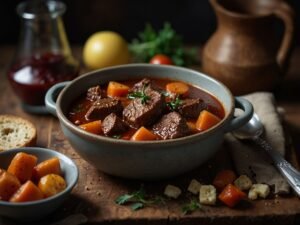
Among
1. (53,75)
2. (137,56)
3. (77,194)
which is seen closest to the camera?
(77,194)

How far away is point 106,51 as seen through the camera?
355 centimetres

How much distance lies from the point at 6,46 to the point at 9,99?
0.73 m

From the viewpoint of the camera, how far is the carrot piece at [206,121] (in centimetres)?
251

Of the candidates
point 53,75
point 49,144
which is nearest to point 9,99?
point 53,75

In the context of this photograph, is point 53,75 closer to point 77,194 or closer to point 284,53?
point 77,194

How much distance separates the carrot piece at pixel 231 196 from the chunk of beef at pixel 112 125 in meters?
0.48

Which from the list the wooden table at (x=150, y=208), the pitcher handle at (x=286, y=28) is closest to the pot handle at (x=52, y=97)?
the wooden table at (x=150, y=208)

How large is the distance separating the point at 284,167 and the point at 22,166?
3.51 ft

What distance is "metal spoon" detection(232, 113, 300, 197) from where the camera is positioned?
245 centimetres

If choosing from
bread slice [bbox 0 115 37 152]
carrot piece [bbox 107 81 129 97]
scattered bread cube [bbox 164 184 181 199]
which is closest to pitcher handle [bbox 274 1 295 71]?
carrot piece [bbox 107 81 129 97]

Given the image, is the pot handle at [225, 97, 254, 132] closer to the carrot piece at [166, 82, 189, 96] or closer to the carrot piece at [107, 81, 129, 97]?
the carrot piece at [166, 82, 189, 96]

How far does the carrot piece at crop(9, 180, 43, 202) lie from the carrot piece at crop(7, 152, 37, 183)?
0.37ft

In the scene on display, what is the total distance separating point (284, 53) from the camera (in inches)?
130

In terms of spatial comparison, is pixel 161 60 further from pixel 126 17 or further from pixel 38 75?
pixel 38 75
